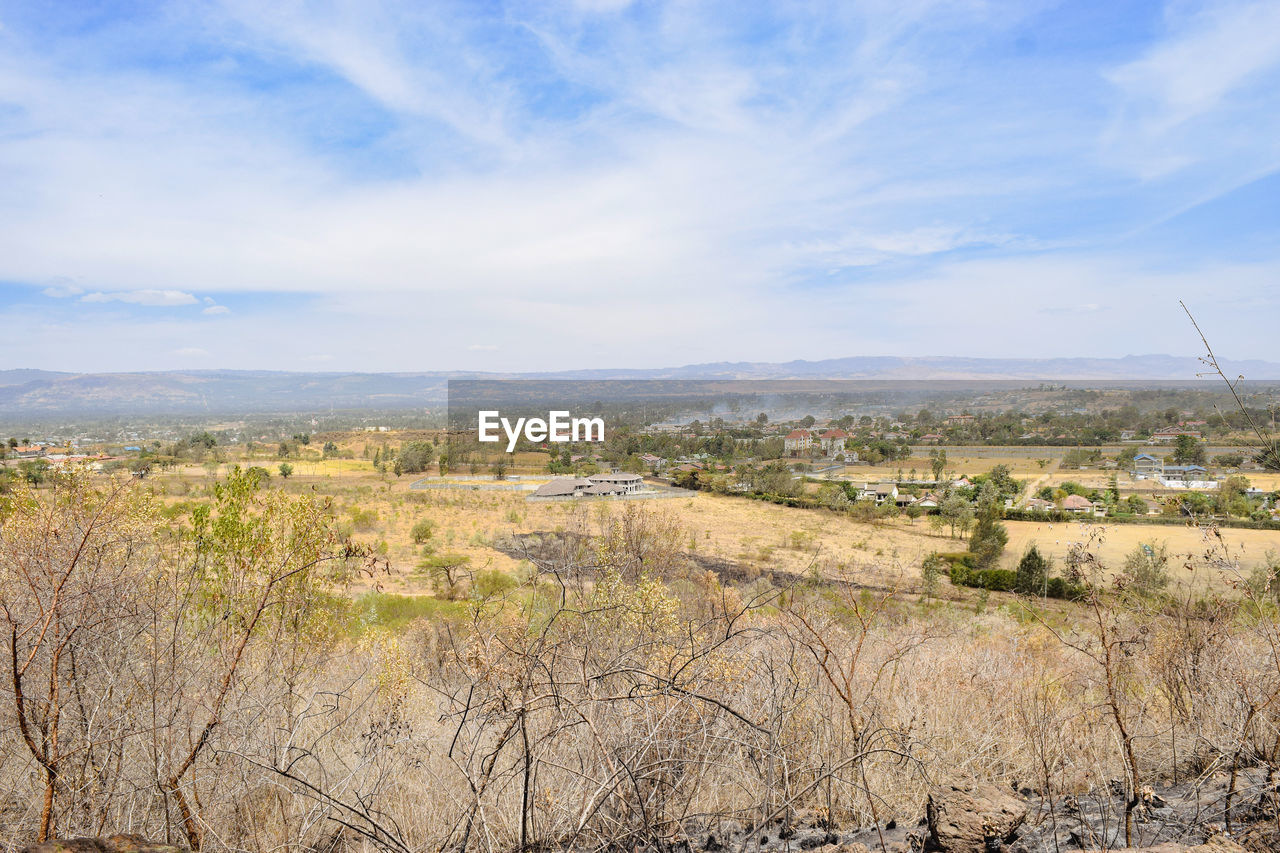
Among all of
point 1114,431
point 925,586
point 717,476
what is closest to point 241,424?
point 717,476

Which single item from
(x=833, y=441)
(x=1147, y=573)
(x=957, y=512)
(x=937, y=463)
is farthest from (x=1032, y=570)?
(x=833, y=441)

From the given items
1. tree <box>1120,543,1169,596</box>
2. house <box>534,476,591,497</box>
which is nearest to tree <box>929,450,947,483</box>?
house <box>534,476,591,497</box>

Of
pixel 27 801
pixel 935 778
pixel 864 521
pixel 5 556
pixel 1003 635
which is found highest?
pixel 5 556

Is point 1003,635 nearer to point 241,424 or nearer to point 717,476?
point 717,476

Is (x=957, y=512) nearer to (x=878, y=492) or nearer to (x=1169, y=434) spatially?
(x=878, y=492)

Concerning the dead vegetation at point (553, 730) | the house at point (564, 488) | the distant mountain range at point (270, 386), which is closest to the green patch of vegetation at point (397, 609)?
the dead vegetation at point (553, 730)

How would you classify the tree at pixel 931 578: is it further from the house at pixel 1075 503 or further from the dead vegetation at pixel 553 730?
the dead vegetation at pixel 553 730

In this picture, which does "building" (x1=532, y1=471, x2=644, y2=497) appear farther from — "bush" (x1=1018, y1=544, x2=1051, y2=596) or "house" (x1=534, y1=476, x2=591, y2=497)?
"bush" (x1=1018, y1=544, x2=1051, y2=596)
